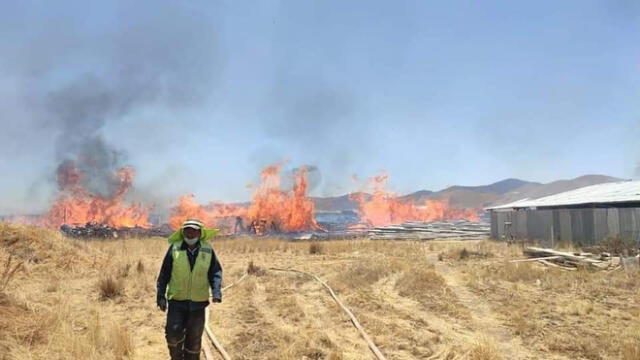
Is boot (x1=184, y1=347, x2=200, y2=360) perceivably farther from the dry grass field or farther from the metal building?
the metal building

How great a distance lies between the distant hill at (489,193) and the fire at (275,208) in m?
71.0

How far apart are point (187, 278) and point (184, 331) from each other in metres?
0.70

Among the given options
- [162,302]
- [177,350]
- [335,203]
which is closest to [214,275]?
[162,302]

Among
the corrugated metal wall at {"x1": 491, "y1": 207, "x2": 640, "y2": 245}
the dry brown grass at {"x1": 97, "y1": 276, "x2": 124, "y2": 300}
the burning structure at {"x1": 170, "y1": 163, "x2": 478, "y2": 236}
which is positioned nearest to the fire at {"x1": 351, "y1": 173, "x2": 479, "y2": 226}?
the burning structure at {"x1": 170, "y1": 163, "x2": 478, "y2": 236}

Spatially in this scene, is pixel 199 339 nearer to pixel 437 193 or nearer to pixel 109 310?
pixel 109 310

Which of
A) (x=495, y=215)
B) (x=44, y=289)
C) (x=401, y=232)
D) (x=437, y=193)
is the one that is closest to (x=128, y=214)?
(x=401, y=232)

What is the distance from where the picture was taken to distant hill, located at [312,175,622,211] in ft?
410

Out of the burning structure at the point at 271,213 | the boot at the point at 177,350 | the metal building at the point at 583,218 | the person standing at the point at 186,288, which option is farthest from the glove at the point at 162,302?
the burning structure at the point at 271,213

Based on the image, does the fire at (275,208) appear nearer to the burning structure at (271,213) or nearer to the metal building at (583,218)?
the burning structure at (271,213)

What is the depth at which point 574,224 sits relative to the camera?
2588cm

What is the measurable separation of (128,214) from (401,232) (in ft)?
88.9

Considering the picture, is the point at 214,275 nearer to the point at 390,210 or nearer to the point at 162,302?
the point at 162,302

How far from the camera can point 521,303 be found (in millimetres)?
11234

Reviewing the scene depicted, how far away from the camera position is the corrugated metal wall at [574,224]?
2205 cm
